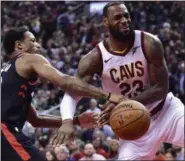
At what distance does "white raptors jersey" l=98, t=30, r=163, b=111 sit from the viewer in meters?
6.00

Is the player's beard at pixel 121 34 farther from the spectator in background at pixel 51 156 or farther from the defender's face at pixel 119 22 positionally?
the spectator in background at pixel 51 156

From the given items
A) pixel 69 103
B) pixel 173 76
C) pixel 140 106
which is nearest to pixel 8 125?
pixel 69 103

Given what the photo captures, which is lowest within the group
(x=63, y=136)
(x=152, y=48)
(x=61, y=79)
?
(x=63, y=136)

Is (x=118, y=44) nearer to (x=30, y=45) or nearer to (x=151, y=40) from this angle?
(x=151, y=40)

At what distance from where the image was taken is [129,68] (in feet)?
19.8

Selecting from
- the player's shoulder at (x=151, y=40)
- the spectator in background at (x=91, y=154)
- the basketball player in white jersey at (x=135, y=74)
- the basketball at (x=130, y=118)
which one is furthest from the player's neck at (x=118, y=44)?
the spectator in background at (x=91, y=154)

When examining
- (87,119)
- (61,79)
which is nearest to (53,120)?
(87,119)

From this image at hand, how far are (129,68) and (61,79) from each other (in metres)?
1.01

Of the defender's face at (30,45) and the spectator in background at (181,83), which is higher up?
the defender's face at (30,45)

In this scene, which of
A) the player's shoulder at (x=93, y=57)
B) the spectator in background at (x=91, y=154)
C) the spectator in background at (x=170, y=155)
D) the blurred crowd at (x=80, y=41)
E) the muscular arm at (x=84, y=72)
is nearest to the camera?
the muscular arm at (x=84, y=72)

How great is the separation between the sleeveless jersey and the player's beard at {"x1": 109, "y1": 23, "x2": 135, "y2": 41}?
44.4 inches

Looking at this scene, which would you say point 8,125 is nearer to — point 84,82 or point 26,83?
point 26,83

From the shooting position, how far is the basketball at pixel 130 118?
5.37 metres

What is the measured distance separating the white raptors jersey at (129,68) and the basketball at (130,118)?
65 cm
